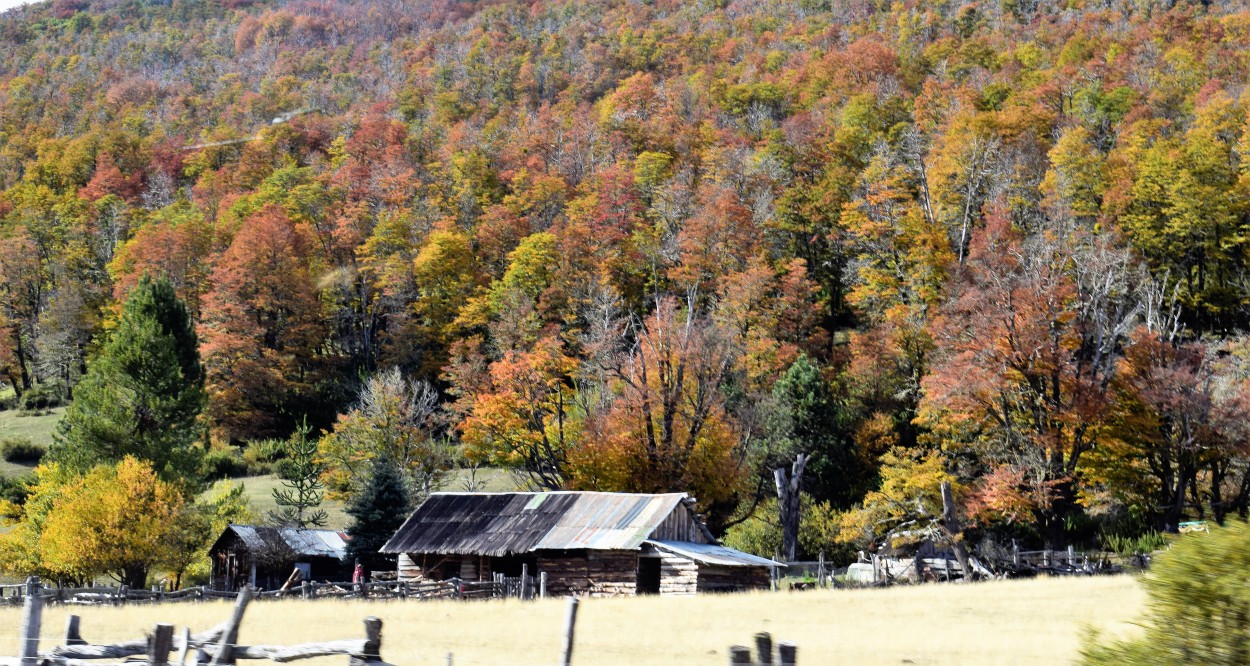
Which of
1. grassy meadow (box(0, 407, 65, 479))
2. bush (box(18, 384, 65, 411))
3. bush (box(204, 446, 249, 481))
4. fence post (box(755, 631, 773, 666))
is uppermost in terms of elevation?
bush (box(18, 384, 65, 411))

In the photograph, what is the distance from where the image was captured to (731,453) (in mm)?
54906

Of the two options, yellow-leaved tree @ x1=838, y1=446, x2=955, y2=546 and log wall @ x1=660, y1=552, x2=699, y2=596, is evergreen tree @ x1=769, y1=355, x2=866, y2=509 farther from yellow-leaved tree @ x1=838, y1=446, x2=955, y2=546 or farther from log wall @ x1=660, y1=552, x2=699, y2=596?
log wall @ x1=660, y1=552, x2=699, y2=596

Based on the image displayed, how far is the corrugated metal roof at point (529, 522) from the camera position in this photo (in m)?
39.8

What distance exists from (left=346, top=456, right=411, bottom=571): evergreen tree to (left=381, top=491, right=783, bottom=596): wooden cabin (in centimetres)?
441

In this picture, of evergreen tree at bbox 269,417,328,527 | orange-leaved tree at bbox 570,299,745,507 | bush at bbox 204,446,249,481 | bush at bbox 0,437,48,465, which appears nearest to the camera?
orange-leaved tree at bbox 570,299,745,507

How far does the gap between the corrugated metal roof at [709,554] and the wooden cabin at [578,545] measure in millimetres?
45

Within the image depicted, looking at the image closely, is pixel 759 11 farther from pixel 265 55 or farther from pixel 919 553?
pixel 919 553

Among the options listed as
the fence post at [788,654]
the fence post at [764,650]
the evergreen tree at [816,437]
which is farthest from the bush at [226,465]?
the fence post at [788,654]

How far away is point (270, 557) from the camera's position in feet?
156

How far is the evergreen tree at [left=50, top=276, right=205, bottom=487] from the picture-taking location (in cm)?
5281

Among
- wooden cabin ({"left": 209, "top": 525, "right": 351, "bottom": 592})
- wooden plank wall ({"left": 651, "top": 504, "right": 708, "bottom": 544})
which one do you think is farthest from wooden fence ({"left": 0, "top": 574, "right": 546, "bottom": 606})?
wooden cabin ({"left": 209, "top": 525, "right": 351, "bottom": 592})

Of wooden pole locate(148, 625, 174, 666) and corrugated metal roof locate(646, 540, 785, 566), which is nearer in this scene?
wooden pole locate(148, 625, 174, 666)

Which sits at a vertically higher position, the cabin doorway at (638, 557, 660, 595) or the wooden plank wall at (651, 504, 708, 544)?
the wooden plank wall at (651, 504, 708, 544)

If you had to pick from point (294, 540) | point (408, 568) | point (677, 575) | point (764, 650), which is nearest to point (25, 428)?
point (294, 540)
